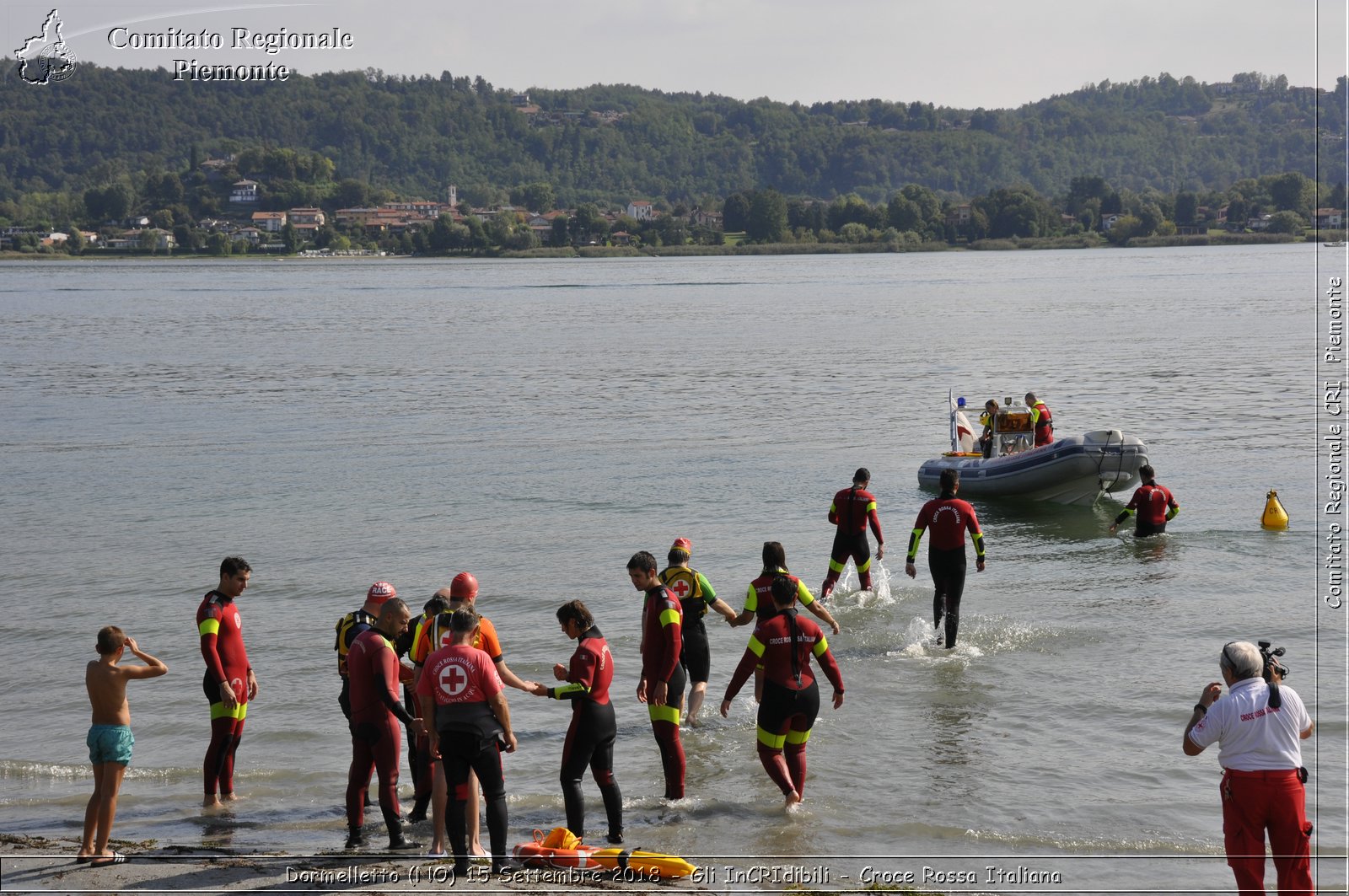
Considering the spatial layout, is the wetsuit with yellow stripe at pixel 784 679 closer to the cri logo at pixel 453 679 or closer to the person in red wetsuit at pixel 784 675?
the person in red wetsuit at pixel 784 675

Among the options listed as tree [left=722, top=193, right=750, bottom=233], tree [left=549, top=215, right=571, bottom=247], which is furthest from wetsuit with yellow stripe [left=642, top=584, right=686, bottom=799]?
tree [left=549, top=215, right=571, bottom=247]

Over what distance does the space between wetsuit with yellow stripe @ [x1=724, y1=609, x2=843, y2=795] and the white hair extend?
2518mm

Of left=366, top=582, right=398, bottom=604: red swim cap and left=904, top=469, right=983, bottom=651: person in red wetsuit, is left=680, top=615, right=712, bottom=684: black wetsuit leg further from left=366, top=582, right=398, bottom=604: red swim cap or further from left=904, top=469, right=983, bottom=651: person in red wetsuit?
left=904, top=469, right=983, bottom=651: person in red wetsuit

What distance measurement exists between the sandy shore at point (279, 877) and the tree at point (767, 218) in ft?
550

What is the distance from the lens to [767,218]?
17362 cm

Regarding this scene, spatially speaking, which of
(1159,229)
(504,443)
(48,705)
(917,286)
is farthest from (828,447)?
(1159,229)

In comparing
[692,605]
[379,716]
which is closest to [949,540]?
[692,605]

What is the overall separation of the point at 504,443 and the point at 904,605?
1619cm

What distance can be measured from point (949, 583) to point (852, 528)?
1621mm

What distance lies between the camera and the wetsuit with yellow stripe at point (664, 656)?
26.7 ft

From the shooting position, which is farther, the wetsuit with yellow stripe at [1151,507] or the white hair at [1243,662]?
the wetsuit with yellow stripe at [1151,507]

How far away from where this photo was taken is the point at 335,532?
19625 millimetres

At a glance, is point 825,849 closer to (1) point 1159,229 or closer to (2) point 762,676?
(2) point 762,676

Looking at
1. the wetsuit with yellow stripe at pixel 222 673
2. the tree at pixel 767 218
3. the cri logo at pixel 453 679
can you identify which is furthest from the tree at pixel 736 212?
the cri logo at pixel 453 679
